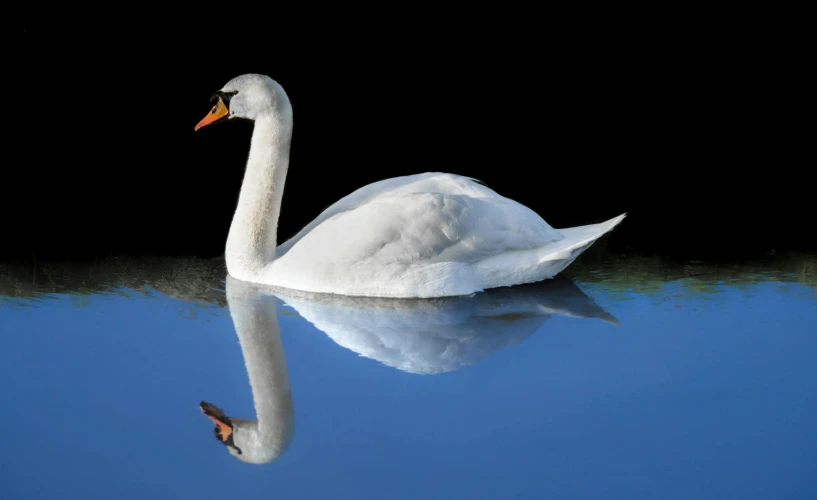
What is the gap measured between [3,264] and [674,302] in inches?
178

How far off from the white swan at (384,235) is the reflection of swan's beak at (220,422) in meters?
1.53

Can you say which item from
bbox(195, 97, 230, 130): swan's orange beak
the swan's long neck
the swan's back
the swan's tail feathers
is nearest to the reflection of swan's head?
the swan's long neck

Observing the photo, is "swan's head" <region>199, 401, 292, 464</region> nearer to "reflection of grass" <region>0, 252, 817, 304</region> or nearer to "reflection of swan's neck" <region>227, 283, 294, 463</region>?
"reflection of swan's neck" <region>227, 283, 294, 463</region>

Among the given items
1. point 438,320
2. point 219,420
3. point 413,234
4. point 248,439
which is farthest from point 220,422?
point 413,234

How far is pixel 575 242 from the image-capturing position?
7.24m

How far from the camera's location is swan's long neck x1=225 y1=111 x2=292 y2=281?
723 cm

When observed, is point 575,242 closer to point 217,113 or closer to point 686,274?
point 686,274

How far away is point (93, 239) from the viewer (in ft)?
28.2

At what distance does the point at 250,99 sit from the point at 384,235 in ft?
4.00

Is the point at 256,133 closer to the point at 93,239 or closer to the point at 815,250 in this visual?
the point at 93,239

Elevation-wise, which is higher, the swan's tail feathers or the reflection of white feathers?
the swan's tail feathers

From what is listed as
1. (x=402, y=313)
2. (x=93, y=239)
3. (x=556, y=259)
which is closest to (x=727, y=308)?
(x=556, y=259)

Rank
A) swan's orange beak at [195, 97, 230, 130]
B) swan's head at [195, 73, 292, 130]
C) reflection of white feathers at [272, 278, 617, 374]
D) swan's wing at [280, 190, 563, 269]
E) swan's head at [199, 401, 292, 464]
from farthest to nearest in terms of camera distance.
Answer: swan's orange beak at [195, 97, 230, 130] < swan's head at [195, 73, 292, 130] < swan's wing at [280, 190, 563, 269] < reflection of white feathers at [272, 278, 617, 374] < swan's head at [199, 401, 292, 464]

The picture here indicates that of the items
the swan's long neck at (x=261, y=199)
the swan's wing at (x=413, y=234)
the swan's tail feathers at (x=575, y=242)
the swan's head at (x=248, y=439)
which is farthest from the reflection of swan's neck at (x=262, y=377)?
the swan's tail feathers at (x=575, y=242)
